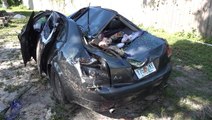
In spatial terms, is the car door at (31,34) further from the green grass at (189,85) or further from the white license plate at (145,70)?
the green grass at (189,85)

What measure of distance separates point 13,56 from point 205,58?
15.9ft

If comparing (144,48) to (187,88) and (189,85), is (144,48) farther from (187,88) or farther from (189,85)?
(189,85)

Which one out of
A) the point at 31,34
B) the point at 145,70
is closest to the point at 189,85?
the point at 145,70

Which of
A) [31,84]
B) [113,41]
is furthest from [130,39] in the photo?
[31,84]

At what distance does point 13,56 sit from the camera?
278 inches

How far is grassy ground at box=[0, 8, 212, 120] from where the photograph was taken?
4.15 m

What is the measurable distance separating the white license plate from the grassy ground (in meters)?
0.72

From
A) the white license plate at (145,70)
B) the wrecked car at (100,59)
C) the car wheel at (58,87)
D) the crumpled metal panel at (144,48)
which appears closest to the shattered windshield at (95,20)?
the wrecked car at (100,59)

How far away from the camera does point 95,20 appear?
183 inches

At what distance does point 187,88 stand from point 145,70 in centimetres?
153

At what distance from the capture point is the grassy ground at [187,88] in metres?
4.15

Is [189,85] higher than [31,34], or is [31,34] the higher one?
[31,34]

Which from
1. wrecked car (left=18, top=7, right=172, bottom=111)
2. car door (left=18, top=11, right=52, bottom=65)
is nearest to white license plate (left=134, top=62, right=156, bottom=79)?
wrecked car (left=18, top=7, right=172, bottom=111)

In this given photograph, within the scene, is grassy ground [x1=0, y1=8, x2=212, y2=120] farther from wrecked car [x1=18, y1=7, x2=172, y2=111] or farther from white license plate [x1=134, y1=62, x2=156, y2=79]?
white license plate [x1=134, y1=62, x2=156, y2=79]
